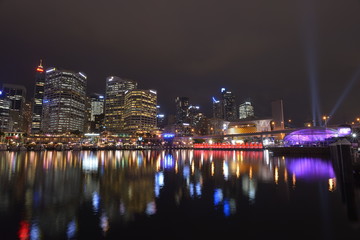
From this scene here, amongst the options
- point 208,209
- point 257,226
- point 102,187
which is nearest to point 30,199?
point 102,187

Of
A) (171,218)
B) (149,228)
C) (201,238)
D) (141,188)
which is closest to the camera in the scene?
(201,238)

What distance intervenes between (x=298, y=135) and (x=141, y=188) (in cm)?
9002

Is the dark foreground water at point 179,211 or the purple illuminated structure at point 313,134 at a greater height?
the purple illuminated structure at point 313,134

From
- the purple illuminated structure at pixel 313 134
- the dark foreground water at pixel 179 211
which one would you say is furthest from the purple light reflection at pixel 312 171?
the purple illuminated structure at pixel 313 134

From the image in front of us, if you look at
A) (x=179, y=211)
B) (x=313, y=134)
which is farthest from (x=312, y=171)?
(x=313, y=134)

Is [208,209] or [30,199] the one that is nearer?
[208,209]

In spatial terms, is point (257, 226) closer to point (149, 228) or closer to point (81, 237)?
point (149, 228)

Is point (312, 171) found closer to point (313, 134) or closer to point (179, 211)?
point (179, 211)

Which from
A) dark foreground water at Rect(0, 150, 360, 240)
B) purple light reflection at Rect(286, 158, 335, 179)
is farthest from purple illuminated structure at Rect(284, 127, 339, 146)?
dark foreground water at Rect(0, 150, 360, 240)

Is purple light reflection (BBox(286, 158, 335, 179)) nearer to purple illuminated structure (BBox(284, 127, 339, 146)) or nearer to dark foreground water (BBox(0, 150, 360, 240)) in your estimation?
dark foreground water (BBox(0, 150, 360, 240))

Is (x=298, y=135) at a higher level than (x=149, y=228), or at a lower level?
higher

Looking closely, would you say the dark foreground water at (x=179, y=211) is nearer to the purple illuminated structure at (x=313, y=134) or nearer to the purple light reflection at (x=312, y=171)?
the purple light reflection at (x=312, y=171)

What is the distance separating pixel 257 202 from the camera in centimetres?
1438

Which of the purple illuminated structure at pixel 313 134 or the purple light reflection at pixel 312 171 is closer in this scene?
the purple light reflection at pixel 312 171
